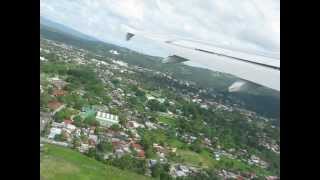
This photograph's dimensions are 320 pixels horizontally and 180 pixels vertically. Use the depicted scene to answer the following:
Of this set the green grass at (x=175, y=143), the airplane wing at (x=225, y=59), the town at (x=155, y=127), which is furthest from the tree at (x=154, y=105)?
the airplane wing at (x=225, y=59)

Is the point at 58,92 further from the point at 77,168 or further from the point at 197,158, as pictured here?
the point at 197,158

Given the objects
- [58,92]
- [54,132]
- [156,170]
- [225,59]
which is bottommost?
[156,170]

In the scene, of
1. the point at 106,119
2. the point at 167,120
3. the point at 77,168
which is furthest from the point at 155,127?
the point at 77,168

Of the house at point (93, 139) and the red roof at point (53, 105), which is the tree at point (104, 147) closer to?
the house at point (93, 139)

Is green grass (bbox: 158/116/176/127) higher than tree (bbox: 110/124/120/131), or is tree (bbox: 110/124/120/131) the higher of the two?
green grass (bbox: 158/116/176/127)

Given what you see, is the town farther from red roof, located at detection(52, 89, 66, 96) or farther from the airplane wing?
the airplane wing

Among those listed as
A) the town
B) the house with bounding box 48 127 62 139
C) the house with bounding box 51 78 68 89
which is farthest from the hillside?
the house with bounding box 48 127 62 139

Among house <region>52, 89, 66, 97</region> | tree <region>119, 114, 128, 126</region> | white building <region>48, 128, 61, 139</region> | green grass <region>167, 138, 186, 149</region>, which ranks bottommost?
green grass <region>167, 138, 186, 149</region>
